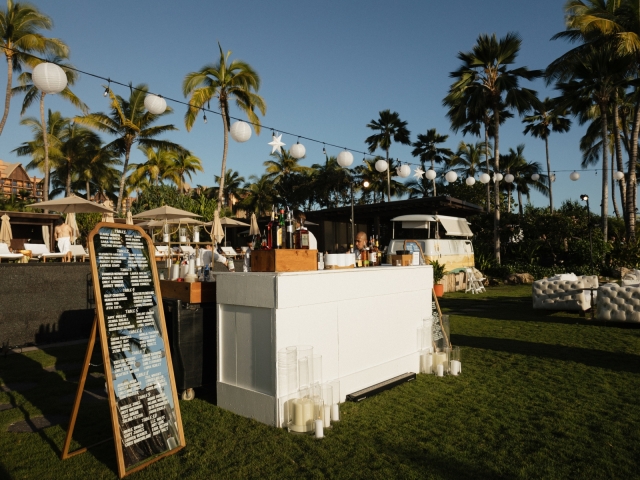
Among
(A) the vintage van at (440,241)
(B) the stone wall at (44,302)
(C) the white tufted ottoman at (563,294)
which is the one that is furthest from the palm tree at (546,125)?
(B) the stone wall at (44,302)

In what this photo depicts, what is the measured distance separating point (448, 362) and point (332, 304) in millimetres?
1859

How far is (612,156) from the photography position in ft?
84.3

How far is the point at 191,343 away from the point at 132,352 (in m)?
1.00

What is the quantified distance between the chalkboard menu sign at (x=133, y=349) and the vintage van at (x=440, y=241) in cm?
1166

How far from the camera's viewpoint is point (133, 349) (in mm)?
3049

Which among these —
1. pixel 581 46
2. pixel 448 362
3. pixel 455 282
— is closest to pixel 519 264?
pixel 455 282

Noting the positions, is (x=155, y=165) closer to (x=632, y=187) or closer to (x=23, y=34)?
(x=23, y=34)

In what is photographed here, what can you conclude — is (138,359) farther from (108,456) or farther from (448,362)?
(448,362)

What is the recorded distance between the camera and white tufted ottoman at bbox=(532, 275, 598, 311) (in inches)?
356

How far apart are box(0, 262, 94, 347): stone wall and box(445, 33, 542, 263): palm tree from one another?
54.9 ft

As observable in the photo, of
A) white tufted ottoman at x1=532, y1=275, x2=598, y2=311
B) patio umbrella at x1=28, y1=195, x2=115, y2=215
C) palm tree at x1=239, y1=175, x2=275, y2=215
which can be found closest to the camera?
white tufted ottoman at x1=532, y1=275, x2=598, y2=311

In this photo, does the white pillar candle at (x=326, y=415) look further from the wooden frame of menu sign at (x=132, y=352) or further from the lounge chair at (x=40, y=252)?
the lounge chair at (x=40, y=252)

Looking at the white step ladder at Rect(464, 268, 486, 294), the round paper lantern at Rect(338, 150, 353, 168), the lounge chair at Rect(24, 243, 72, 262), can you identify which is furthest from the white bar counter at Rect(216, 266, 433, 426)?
the white step ladder at Rect(464, 268, 486, 294)

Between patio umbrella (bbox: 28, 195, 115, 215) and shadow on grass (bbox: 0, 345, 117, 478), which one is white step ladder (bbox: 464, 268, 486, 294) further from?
shadow on grass (bbox: 0, 345, 117, 478)
